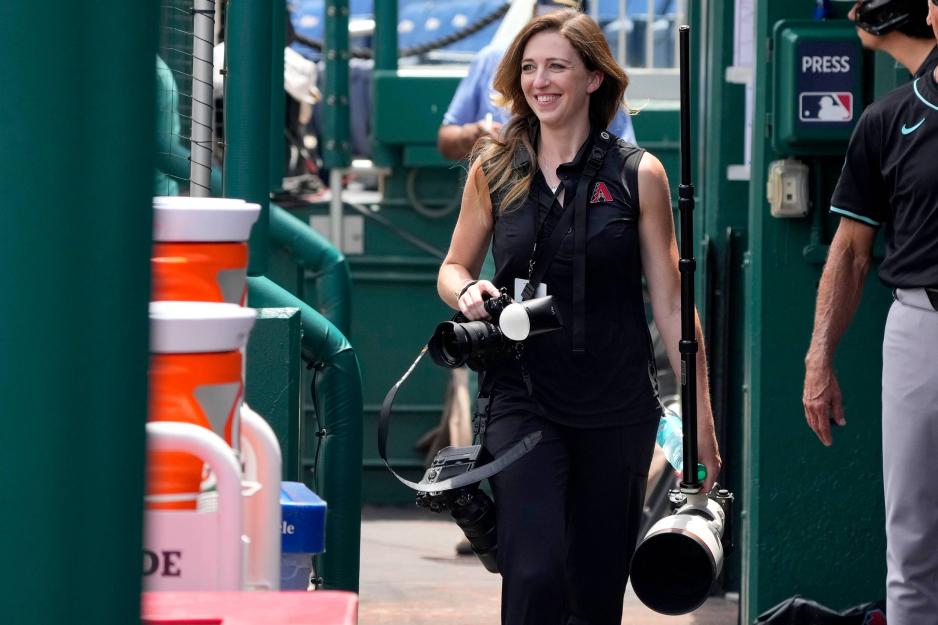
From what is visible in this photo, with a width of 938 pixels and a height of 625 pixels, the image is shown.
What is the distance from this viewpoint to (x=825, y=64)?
5.05 metres

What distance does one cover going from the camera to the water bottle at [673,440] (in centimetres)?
402

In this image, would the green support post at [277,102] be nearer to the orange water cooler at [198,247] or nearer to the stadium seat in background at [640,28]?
the orange water cooler at [198,247]

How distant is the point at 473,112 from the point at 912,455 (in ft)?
10.4

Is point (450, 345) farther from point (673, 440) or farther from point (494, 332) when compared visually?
point (673, 440)

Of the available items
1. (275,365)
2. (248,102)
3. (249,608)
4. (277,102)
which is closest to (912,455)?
(275,365)

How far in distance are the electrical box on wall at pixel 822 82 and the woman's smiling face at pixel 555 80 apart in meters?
1.16

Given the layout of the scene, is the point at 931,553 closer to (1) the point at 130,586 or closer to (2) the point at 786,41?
(2) the point at 786,41

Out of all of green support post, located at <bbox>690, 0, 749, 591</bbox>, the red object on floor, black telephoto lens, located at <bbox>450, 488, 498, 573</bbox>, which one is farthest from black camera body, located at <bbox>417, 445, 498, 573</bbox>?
green support post, located at <bbox>690, 0, 749, 591</bbox>

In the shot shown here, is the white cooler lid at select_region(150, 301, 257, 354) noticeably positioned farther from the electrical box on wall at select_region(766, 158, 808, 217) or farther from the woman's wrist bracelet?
the electrical box on wall at select_region(766, 158, 808, 217)

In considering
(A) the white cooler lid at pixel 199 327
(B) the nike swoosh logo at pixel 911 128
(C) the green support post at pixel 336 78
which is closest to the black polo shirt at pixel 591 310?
(B) the nike swoosh logo at pixel 911 128

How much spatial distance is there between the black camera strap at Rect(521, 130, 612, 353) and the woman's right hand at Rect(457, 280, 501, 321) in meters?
0.12

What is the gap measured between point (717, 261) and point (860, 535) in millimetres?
1332

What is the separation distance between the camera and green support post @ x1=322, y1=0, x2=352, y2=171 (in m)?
9.06

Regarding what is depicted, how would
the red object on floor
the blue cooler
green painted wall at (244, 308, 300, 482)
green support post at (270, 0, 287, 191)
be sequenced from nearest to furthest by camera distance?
the red object on floor < the blue cooler < green painted wall at (244, 308, 300, 482) < green support post at (270, 0, 287, 191)
